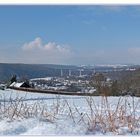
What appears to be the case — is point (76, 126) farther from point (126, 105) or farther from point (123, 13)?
point (123, 13)

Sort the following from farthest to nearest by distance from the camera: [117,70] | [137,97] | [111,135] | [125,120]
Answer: [137,97] < [117,70] < [125,120] < [111,135]

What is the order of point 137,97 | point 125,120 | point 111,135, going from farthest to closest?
1. point 137,97
2. point 125,120
3. point 111,135

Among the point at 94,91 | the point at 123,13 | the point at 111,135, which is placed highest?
the point at 123,13

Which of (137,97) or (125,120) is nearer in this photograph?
(125,120)

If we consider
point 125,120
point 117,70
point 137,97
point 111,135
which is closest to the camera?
point 111,135

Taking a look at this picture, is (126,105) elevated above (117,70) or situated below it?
below

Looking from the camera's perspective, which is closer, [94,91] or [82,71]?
[82,71]

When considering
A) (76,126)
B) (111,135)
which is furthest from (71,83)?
(111,135)

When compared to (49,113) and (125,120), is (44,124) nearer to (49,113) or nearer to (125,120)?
(49,113)

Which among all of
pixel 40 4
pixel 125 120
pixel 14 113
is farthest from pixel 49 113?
pixel 40 4
